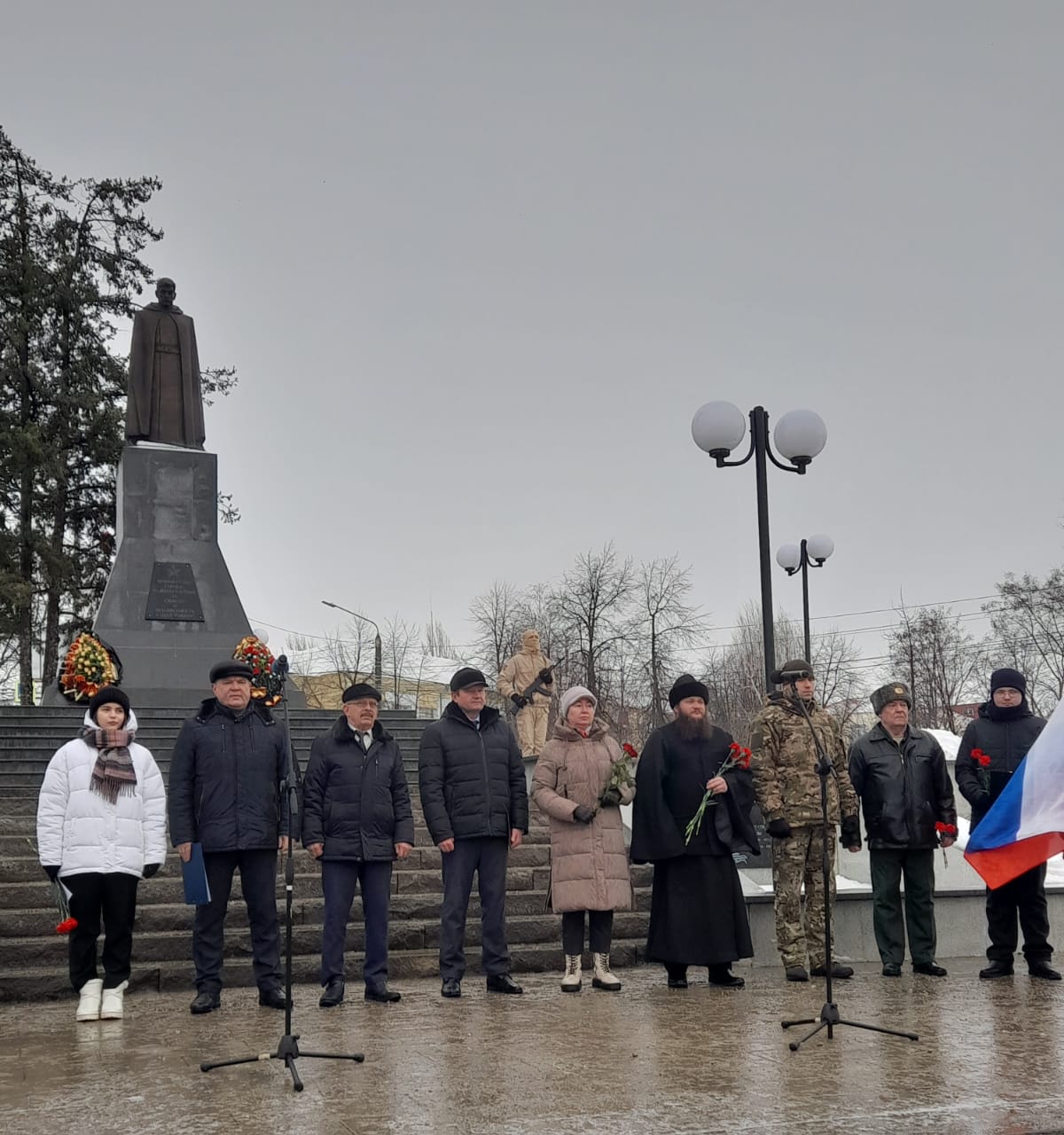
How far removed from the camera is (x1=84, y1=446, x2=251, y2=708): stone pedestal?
17.9m

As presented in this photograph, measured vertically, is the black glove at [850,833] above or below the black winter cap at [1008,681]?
below

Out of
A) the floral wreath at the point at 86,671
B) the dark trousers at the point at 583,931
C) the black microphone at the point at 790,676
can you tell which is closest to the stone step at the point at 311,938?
the dark trousers at the point at 583,931

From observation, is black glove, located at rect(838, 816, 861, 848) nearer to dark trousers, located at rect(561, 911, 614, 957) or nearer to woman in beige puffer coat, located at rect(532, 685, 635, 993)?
Answer: woman in beige puffer coat, located at rect(532, 685, 635, 993)

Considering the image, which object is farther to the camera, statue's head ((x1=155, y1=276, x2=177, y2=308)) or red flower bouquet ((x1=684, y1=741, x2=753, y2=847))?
statue's head ((x1=155, y1=276, x2=177, y2=308))

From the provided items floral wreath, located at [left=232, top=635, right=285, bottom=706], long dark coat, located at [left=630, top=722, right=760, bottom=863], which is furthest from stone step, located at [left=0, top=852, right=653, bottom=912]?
floral wreath, located at [left=232, top=635, right=285, bottom=706]

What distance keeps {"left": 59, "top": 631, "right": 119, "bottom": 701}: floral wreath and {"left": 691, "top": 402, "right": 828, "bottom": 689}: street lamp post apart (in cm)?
803

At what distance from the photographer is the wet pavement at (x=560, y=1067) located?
188 inches

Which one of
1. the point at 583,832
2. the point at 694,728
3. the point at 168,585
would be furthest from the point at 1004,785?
the point at 168,585

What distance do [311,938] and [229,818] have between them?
1657 millimetres

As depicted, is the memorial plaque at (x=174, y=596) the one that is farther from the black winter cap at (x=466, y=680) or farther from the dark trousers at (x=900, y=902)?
the dark trousers at (x=900, y=902)

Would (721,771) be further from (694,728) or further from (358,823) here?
(358,823)

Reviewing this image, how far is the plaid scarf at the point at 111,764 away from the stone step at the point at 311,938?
1.47m

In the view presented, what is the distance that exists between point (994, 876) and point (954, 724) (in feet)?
122

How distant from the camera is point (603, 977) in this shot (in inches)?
326
